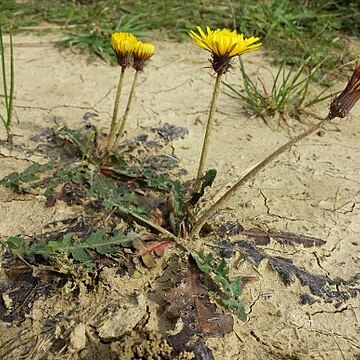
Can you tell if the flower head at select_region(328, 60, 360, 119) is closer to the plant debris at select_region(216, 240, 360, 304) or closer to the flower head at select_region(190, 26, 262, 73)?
the flower head at select_region(190, 26, 262, 73)

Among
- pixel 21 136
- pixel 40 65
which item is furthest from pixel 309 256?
pixel 40 65

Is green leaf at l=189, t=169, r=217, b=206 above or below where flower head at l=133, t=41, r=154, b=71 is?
below

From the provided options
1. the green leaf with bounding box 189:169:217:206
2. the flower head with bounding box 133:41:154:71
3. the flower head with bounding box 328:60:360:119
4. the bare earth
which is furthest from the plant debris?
the flower head with bounding box 133:41:154:71

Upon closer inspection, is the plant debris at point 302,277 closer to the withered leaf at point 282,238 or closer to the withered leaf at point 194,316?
the withered leaf at point 282,238

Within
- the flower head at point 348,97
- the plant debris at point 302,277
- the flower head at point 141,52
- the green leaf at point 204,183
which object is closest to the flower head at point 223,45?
the flower head at point 348,97

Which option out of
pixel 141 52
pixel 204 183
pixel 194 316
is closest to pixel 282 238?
pixel 204 183

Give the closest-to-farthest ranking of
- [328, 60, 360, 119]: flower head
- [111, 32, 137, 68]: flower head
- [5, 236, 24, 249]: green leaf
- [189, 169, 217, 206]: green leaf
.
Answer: [328, 60, 360, 119]: flower head, [5, 236, 24, 249]: green leaf, [189, 169, 217, 206]: green leaf, [111, 32, 137, 68]: flower head

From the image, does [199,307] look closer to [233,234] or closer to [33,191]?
[233,234]
